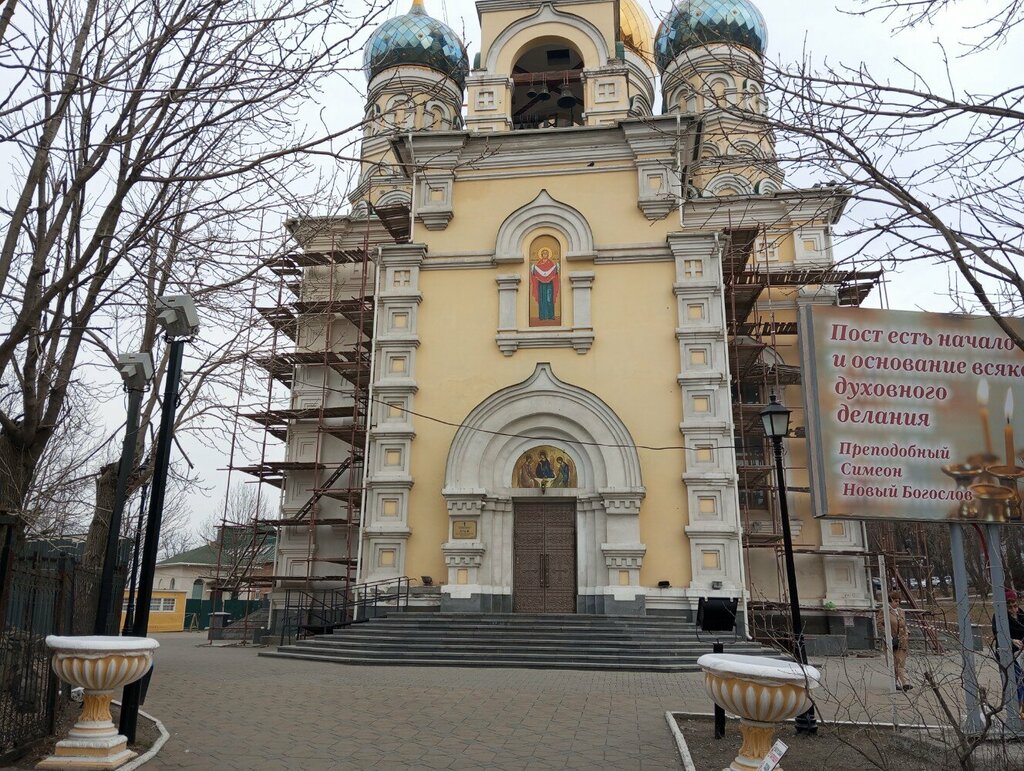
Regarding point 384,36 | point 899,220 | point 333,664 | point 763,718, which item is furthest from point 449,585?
point 384,36

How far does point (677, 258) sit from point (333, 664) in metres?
10.9

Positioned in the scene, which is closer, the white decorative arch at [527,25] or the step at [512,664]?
the step at [512,664]

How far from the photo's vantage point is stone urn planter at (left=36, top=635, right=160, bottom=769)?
5773mm

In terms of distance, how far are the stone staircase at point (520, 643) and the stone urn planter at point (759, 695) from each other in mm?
7739

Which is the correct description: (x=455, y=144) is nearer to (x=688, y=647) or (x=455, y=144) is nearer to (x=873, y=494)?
(x=688, y=647)

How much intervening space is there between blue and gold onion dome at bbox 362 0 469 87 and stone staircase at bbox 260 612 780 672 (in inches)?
650

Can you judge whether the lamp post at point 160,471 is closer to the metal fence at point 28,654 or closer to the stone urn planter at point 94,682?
the stone urn planter at point 94,682

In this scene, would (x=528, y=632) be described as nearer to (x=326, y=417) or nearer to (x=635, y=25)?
(x=326, y=417)

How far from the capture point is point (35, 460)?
6.90 meters

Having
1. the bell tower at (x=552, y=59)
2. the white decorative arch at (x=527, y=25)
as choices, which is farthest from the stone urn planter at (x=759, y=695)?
the white decorative arch at (x=527, y=25)

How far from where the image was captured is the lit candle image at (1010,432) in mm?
7820

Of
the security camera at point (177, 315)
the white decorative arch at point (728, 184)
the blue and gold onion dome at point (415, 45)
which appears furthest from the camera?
the blue and gold onion dome at point (415, 45)

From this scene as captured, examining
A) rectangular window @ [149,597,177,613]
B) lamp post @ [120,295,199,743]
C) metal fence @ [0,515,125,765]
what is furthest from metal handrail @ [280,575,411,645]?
rectangular window @ [149,597,177,613]

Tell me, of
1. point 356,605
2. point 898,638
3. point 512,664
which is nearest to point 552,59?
point 356,605
